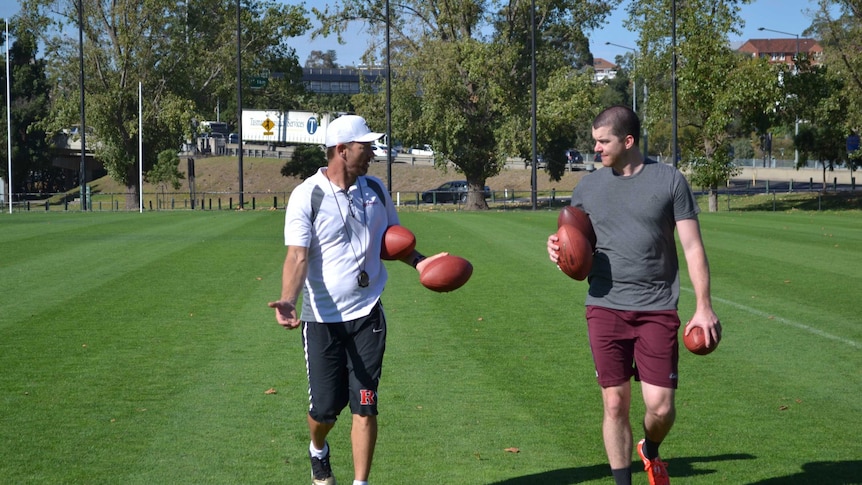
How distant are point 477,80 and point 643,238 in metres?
44.5

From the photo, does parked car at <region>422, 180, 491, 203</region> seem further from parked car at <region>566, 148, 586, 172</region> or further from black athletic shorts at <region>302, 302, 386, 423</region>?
black athletic shorts at <region>302, 302, 386, 423</region>

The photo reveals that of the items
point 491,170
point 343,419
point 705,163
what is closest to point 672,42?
point 705,163

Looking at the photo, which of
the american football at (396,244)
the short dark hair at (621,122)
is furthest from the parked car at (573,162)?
the short dark hair at (621,122)

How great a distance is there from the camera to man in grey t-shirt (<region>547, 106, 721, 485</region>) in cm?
541

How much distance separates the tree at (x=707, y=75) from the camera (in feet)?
141

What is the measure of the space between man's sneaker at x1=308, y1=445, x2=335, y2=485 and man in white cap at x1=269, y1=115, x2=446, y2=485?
2 cm

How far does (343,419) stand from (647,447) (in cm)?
264

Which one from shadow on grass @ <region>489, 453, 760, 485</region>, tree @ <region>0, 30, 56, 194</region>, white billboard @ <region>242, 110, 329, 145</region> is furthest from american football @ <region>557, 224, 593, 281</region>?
tree @ <region>0, 30, 56, 194</region>

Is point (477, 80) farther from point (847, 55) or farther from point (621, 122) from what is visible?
point (621, 122)

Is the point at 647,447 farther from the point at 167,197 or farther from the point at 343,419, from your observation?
the point at 167,197

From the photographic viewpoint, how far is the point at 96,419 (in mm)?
7332

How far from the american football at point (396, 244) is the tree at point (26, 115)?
71.2m

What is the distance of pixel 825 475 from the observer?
604 cm

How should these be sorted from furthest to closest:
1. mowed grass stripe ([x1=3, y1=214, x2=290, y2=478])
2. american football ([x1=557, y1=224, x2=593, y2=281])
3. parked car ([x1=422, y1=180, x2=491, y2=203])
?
parked car ([x1=422, y1=180, x2=491, y2=203]), mowed grass stripe ([x1=3, y1=214, x2=290, y2=478]), american football ([x1=557, y1=224, x2=593, y2=281])
